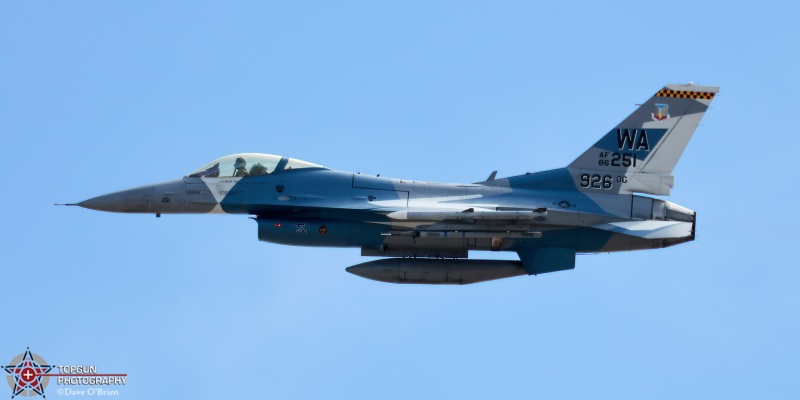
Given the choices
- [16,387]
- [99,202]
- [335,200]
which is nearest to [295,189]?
[335,200]

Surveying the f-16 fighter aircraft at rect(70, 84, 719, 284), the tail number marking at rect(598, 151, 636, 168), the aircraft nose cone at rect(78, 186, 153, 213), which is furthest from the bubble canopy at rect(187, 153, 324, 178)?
the tail number marking at rect(598, 151, 636, 168)

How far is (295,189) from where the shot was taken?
43.7 m

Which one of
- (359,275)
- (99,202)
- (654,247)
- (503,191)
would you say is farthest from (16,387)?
(654,247)

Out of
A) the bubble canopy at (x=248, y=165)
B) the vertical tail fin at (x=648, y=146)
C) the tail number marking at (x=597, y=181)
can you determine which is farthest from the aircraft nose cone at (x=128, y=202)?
the tail number marking at (x=597, y=181)

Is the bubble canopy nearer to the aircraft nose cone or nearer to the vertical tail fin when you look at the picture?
the aircraft nose cone

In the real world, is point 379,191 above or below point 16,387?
above

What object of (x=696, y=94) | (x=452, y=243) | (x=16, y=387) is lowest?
(x=16, y=387)

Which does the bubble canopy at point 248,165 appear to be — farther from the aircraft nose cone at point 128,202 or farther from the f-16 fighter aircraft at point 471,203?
the aircraft nose cone at point 128,202

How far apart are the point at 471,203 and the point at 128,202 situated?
7428 millimetres

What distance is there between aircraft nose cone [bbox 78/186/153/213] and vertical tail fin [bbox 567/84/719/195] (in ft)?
29.9

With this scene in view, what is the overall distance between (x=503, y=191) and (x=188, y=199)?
679 centimetres

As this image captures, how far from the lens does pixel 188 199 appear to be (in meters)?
Answer: 44.1

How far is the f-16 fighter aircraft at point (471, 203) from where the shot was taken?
141ft

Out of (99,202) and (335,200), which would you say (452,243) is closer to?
(335,200)
